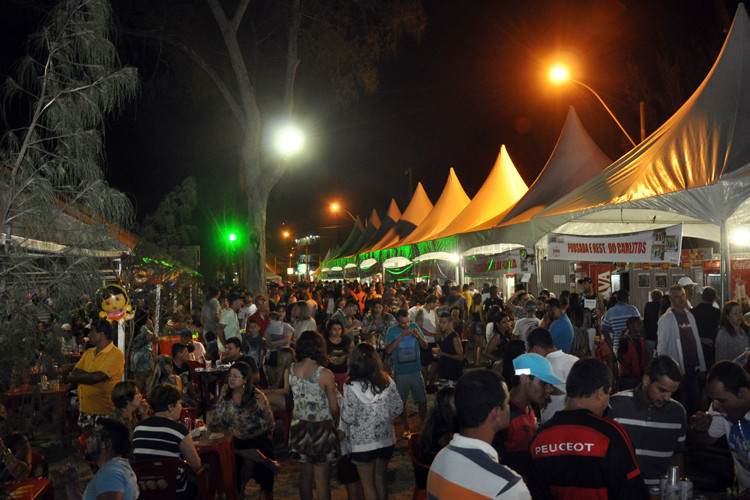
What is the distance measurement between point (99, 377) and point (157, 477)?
194 cm

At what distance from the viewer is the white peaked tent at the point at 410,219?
26.8 metres

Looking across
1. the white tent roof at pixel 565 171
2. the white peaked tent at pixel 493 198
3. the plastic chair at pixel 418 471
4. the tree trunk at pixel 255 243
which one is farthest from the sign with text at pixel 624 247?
the tree trunk at pixel 255 243

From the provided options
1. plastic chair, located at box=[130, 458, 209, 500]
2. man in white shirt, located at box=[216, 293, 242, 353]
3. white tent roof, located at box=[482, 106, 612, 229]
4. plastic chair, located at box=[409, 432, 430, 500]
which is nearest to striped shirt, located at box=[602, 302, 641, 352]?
white tent roof, located at box=[482, 106, 612, 229]

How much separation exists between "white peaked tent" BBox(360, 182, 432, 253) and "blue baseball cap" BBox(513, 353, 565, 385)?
73.6 ft

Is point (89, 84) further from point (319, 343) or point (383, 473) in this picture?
point (383, 473)

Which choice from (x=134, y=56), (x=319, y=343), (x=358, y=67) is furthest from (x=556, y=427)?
(x=134, y=56)

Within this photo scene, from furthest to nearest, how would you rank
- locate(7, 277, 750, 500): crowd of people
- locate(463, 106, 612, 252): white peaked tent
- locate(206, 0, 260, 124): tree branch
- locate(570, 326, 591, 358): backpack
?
locate(206, 0, 260, 124): tree branch, locate(463, 106, 612, 252): white peaked tent, locate(570, 326, 591, 358): backpack, locate(7, 277, 750, 500): crowd of people

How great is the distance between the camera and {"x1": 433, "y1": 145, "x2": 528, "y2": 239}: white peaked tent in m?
15.9

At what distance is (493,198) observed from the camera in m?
16.5

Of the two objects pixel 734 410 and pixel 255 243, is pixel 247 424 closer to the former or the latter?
pixel 734 410

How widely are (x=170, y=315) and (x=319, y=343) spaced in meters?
11.4

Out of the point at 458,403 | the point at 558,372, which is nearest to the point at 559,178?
the point at 558,372

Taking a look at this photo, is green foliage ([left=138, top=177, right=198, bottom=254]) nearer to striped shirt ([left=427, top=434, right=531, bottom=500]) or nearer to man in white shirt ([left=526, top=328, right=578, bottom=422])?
man in white shirt ([left=526, top=328, right=578, bottom=422])

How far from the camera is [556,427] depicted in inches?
115
